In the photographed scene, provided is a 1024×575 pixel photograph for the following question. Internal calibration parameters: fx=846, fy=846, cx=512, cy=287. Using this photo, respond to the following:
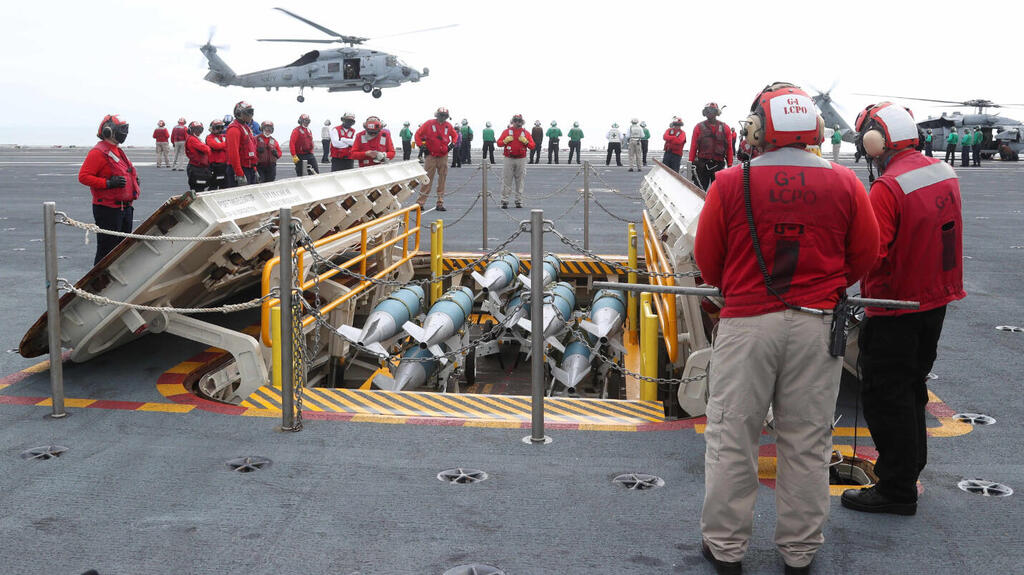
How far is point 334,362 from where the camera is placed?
9.12 meters

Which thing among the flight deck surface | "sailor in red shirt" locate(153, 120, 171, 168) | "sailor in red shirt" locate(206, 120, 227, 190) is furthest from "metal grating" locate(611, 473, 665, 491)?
"sailor in red shirt" locate(153, 120, 171, 168)

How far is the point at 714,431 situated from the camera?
343 cm

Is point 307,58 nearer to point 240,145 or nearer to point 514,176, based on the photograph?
point 514,176

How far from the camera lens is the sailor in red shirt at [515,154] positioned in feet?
62.3

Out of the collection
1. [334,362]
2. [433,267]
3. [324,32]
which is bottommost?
[334,362]

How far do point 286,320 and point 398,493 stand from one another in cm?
152

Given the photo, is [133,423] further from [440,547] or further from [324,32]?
[324,32]

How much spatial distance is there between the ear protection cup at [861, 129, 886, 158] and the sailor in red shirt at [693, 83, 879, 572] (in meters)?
0.95

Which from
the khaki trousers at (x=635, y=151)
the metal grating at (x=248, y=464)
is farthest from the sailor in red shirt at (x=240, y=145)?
the khaki trousers at (x=635, y=151)

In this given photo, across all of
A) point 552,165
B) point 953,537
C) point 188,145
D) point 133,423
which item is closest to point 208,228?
point 133,423

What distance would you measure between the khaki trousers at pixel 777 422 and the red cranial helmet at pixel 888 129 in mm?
1333

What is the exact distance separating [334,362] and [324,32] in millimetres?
49264

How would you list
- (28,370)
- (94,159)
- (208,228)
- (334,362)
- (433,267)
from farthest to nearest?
(433,267) < (334,362) < (94,159) < (28,370) < (208,228)

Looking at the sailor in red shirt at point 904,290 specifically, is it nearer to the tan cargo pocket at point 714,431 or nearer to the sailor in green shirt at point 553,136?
the tan cargo pocket at point 714,431
